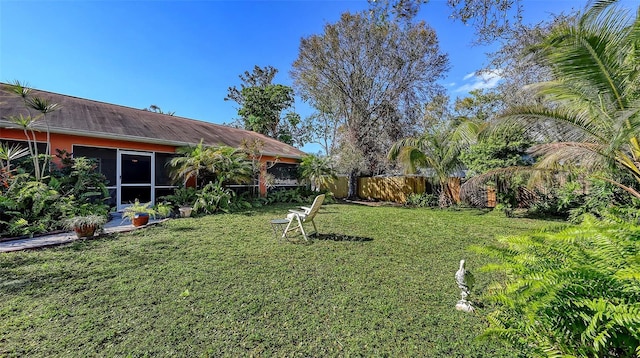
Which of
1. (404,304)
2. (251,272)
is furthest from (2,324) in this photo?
(404,304)

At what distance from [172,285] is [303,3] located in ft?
31.8

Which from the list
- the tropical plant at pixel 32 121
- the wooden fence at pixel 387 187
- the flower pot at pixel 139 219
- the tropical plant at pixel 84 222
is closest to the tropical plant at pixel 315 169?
the wooden fence at pixel 387 187

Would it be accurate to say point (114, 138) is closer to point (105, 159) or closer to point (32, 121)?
point (105, 159)

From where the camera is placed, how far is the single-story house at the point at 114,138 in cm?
816

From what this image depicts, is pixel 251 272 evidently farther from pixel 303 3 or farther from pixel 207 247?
pixel 303 3

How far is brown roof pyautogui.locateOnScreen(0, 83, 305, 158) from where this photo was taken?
8406 mm

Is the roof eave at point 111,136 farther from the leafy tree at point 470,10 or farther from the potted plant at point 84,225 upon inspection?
the leafy tree at point 470,10

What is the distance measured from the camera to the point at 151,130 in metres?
10.9

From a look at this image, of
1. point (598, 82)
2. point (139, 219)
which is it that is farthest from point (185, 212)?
point (598, 82)

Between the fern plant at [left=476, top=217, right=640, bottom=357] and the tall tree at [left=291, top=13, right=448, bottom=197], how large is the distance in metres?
15.0

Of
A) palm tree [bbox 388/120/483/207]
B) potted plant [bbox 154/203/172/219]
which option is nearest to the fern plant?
potted plant [bbox 154/203/172/219]

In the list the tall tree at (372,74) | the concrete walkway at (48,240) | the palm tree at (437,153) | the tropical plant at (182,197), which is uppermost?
the tall tree at (372,74)

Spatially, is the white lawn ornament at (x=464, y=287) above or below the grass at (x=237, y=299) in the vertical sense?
above

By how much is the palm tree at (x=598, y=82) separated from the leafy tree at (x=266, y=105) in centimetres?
2193
